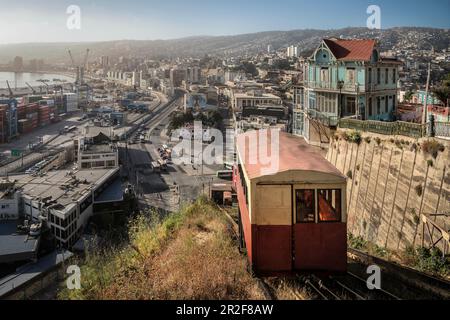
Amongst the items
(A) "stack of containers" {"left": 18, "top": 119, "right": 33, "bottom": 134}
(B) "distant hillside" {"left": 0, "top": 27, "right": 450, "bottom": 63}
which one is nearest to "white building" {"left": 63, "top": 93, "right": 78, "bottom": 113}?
(A) "stack of containers" {"left": 18, "top": 119, "right": 33, "bottom": 134}

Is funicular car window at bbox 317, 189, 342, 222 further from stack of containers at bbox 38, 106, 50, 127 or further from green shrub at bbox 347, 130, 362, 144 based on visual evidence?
stack of containers at bbox 38, 106, 50, 127

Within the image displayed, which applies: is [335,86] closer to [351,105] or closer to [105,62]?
[351,105]

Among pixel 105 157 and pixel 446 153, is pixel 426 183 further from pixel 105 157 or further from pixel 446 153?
pixel 105 157

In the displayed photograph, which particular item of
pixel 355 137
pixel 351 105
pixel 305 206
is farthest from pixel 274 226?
pixel 351 105

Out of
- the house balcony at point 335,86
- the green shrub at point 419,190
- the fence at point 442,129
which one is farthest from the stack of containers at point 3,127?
the fence at point 442,129

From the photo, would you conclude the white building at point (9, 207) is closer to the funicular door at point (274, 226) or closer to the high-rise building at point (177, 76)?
the funicular door at point (274, 226)

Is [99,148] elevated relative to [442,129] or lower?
lower
